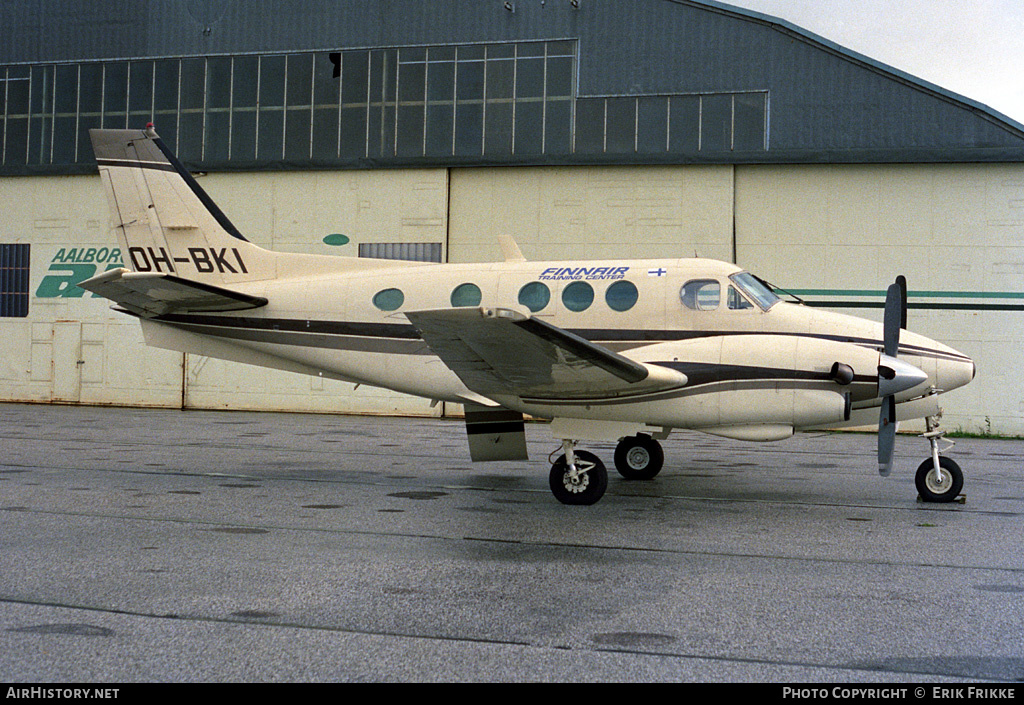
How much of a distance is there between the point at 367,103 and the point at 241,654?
25718mm

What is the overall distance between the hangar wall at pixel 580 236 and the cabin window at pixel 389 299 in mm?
12933

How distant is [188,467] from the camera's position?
13.1 metres

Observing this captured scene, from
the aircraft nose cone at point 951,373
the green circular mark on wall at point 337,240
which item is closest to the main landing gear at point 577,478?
the aircraft nose cone at point 951,373

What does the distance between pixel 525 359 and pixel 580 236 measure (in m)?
16.9

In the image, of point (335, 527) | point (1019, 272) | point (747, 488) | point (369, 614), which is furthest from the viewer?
point (1019, 272)

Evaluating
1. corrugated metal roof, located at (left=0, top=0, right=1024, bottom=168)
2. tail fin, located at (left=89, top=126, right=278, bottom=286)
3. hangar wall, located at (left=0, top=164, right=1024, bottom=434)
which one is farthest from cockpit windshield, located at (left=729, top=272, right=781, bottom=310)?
corrugated metal roof, located at (left=0, top=0, right=1024, bottom=168)

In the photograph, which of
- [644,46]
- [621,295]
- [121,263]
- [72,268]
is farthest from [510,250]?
[72,268]

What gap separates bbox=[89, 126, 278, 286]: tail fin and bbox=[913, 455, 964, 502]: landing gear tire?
911 centimetres

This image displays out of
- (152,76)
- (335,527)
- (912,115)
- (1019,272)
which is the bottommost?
(335,527)

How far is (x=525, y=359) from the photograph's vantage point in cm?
958

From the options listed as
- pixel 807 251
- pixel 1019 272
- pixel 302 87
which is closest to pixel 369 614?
pixel 807 251

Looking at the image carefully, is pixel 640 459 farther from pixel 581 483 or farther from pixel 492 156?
pixel 492 156

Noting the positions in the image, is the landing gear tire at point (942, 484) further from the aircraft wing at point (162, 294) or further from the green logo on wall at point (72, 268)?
the green logo on wall at point (72, 268)

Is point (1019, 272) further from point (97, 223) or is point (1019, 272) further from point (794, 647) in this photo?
point (97, 223)
